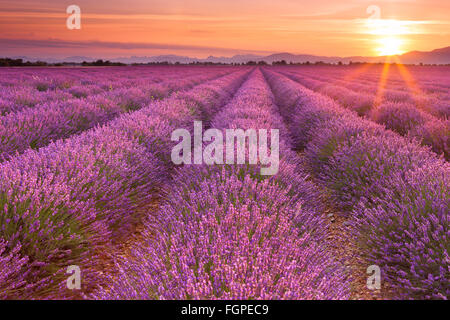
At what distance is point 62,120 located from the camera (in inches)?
243

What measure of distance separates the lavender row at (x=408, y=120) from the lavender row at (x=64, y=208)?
132 inches

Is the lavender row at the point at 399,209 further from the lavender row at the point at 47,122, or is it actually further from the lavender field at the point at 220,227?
the lavender row at the point at 47,122

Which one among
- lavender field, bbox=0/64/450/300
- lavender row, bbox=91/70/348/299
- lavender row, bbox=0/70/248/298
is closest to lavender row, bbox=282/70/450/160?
lavender field, bbox=0/64/450/300

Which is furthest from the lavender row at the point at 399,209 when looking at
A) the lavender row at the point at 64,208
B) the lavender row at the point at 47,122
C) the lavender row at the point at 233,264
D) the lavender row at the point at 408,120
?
the lavender row at the point at 47,122

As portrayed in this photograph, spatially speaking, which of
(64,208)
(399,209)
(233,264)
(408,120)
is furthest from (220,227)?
(408,120)

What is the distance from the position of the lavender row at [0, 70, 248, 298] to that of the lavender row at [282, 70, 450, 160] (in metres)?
3.35

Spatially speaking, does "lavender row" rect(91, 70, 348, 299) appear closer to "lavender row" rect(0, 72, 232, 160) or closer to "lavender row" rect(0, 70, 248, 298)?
"lavender row" rect(0, 70, 248, 298)

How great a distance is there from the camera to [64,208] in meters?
2.60

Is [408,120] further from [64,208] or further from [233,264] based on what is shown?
[64,208]

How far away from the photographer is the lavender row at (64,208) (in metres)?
2.27

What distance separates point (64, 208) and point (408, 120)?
22.3 feet

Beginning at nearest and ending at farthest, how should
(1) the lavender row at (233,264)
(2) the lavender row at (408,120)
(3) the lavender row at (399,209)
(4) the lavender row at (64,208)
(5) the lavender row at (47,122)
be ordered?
(1) the lavender row at (233,264) → (3) the lavender row at (399,209) → (4) the lavender row at (64,208) → (5) the lavender row at (47,122) → (2) the lavender row at (408,120)

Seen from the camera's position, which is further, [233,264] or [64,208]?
[64,208]
